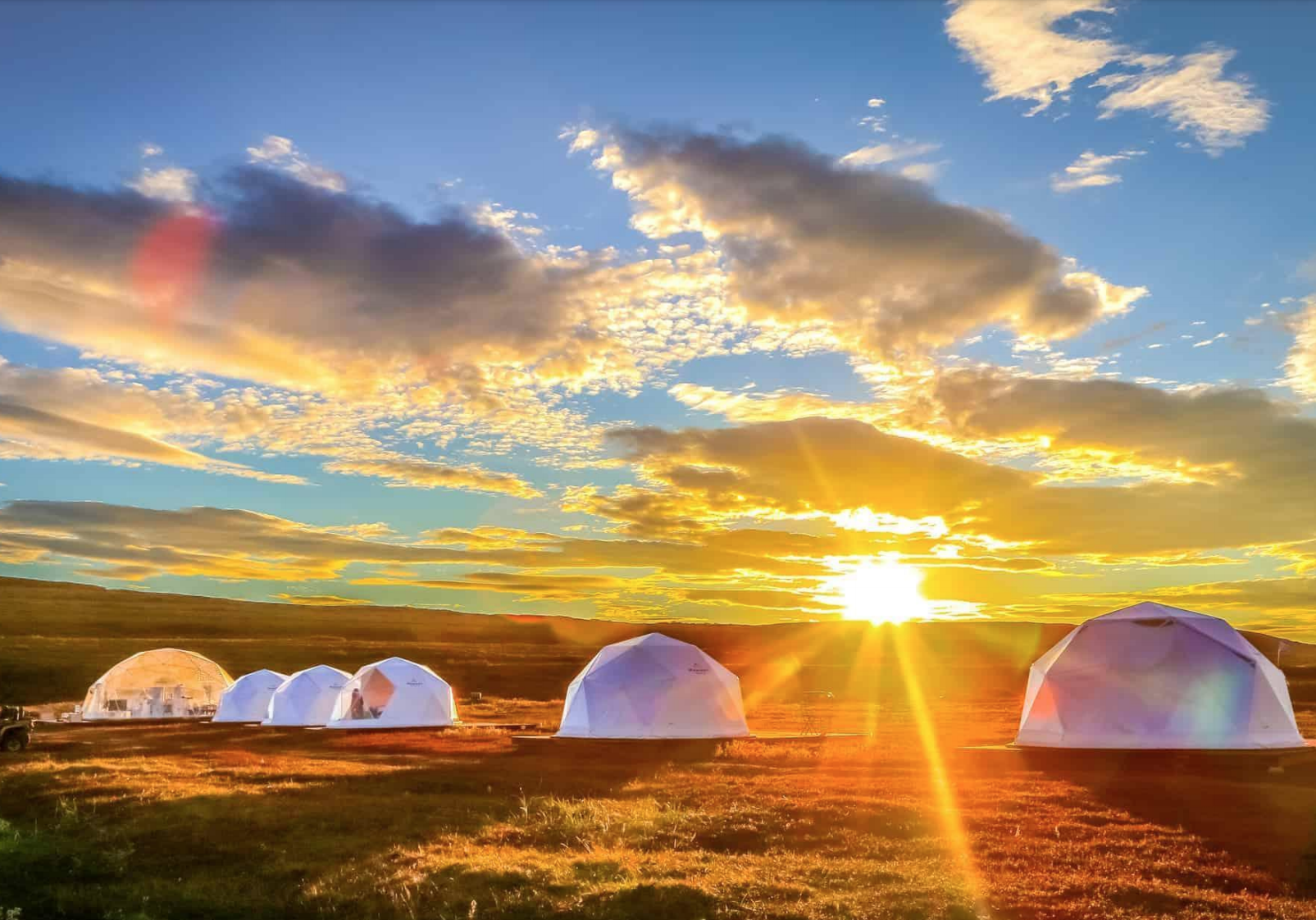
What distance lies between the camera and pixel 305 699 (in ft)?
186

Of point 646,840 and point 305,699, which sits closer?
point 646,840

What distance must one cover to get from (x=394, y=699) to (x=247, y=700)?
14.2m

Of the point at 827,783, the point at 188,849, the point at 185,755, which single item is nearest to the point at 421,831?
the point at 188,849

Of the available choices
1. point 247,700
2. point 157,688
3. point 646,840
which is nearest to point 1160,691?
point 646,840

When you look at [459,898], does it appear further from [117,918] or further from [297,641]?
[297,641]

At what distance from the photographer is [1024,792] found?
2631cm

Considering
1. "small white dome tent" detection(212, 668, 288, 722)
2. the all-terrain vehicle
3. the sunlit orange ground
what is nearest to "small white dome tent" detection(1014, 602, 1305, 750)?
the sunlit orange ground

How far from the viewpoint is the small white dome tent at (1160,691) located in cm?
3281

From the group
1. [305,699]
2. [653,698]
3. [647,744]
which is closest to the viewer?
[647,744]

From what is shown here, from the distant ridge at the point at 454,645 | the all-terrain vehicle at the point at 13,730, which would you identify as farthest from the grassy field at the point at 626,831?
the distant ridge at the point at 454,645

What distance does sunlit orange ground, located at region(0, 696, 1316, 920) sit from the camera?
15008 mm

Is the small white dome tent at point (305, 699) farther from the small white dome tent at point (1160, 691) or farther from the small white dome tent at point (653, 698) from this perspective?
the small white dome tent at point (1160, 691)

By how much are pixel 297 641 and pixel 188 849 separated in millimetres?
103084

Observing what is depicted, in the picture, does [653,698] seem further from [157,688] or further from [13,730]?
[157,688]
